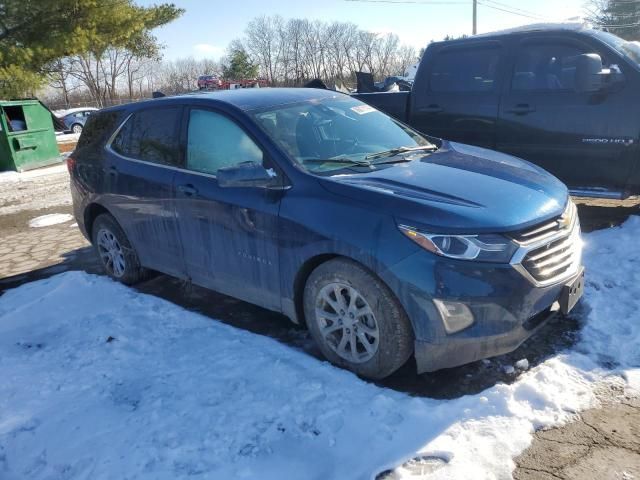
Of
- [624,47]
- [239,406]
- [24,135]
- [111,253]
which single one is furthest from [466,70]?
[24,135]

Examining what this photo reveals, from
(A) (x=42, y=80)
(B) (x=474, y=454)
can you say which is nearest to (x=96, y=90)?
(A) (x=42, y=80)

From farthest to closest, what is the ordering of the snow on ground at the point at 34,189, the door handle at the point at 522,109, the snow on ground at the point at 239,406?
the snow on ground at the point at 34,189 → the door handle at the point at 522,109 → the snow on ground at the point at 239,406

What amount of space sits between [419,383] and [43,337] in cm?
282

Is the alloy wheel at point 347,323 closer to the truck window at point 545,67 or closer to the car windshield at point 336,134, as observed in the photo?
the car windshield at point 336,134

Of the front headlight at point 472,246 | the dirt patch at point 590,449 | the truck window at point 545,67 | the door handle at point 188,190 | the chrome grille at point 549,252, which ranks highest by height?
the truck window at point 545,67

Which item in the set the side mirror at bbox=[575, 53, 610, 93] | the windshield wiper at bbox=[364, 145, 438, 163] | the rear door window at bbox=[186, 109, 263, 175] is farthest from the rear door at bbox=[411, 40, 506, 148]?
the rear door window at bbox=[186, 109, 263, 175]

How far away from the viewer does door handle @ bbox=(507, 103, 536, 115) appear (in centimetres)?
543

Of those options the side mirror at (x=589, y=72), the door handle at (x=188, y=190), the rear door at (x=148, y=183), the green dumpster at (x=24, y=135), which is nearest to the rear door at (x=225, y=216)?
the door handle at (x=188, y=190)

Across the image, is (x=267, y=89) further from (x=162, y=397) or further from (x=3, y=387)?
(x=3, y=387)

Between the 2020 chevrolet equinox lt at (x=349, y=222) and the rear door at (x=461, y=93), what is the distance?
1749 millimetres

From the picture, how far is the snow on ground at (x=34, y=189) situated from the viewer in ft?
30.6

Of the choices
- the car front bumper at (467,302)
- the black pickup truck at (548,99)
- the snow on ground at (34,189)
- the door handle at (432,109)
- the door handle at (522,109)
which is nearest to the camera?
the car front bumper at (467,302)

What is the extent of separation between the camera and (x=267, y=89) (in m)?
4.34

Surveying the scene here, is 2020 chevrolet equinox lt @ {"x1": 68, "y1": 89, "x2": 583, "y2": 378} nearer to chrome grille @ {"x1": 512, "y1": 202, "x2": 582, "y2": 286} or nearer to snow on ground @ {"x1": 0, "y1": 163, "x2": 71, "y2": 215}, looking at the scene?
chrome grille @ {"x1": 512, "y1": 202, "x2": 582, "y2": 286}
